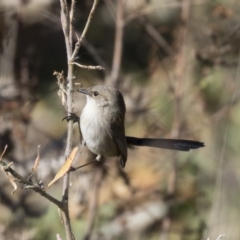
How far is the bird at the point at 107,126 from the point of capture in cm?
253

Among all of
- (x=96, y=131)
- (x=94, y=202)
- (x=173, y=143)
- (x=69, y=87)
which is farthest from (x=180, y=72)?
(x=69, y=87)

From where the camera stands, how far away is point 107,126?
8.66ft

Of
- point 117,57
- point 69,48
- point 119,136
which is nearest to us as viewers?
point 69,48

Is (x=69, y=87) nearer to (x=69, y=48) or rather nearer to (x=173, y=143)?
(x=69, y=48)

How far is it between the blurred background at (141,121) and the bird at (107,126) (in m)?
1.28

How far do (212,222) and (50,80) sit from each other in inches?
77.9

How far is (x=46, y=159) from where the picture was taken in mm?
4145

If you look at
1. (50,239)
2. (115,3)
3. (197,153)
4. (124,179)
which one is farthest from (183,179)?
(115,3)

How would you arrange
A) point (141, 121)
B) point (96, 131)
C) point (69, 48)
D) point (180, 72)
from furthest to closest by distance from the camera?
point (141, 121), point (180, 72), point (96, 131), point (69, 48)

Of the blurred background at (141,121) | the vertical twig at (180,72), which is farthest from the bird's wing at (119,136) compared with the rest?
the vertical twig at (180,72)

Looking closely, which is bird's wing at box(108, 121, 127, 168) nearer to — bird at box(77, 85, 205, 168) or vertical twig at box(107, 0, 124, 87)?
bird at box(77, 85, 205, 168)

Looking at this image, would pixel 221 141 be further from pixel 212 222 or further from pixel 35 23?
pixel 35 23

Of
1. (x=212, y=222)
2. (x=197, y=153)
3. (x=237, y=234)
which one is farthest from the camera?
(x=197, y=153)

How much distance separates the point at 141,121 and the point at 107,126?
5.79 feet
